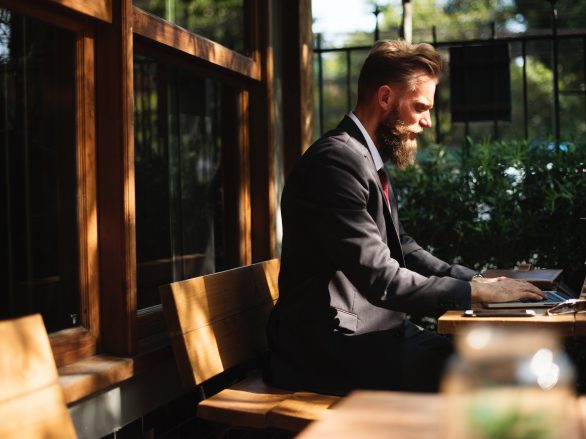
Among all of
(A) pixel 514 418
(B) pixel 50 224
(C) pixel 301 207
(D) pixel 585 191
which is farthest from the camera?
(D) pixel 585 191

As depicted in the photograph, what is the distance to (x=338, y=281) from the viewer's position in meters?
2.92

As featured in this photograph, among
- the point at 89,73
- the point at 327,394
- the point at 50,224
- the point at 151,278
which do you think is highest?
the point at 89,73

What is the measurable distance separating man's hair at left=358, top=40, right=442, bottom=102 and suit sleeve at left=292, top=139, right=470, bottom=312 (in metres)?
0.46

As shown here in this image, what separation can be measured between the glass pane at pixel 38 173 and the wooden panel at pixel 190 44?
341 millimetres

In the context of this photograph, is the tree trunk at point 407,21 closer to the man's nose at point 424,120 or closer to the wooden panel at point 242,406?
the man's nose at point 424,120

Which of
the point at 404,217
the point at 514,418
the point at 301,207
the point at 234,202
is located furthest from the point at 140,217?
the point at 514,418

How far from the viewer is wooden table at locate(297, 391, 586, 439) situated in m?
1.35

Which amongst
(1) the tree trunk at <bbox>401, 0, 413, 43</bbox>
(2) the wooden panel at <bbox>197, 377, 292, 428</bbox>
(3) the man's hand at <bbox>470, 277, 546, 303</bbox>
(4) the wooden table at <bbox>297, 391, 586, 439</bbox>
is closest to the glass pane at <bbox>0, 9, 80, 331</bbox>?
(2) the wooden panel at <bbox>197, 377, 292, 428</bbox>

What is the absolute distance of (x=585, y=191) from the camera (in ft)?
15.8

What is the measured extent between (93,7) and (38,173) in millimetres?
1315

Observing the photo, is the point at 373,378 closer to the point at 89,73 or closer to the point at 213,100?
the point at 89,73

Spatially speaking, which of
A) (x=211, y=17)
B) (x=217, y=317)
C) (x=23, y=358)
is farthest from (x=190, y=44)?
(x=23, y=358)

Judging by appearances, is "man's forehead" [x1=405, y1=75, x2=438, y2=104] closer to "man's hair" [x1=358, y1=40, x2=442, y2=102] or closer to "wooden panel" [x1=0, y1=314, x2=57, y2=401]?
"man's hair" [x1=358, y1=40, x2=442, y2=102]

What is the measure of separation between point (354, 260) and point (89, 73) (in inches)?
44.2
